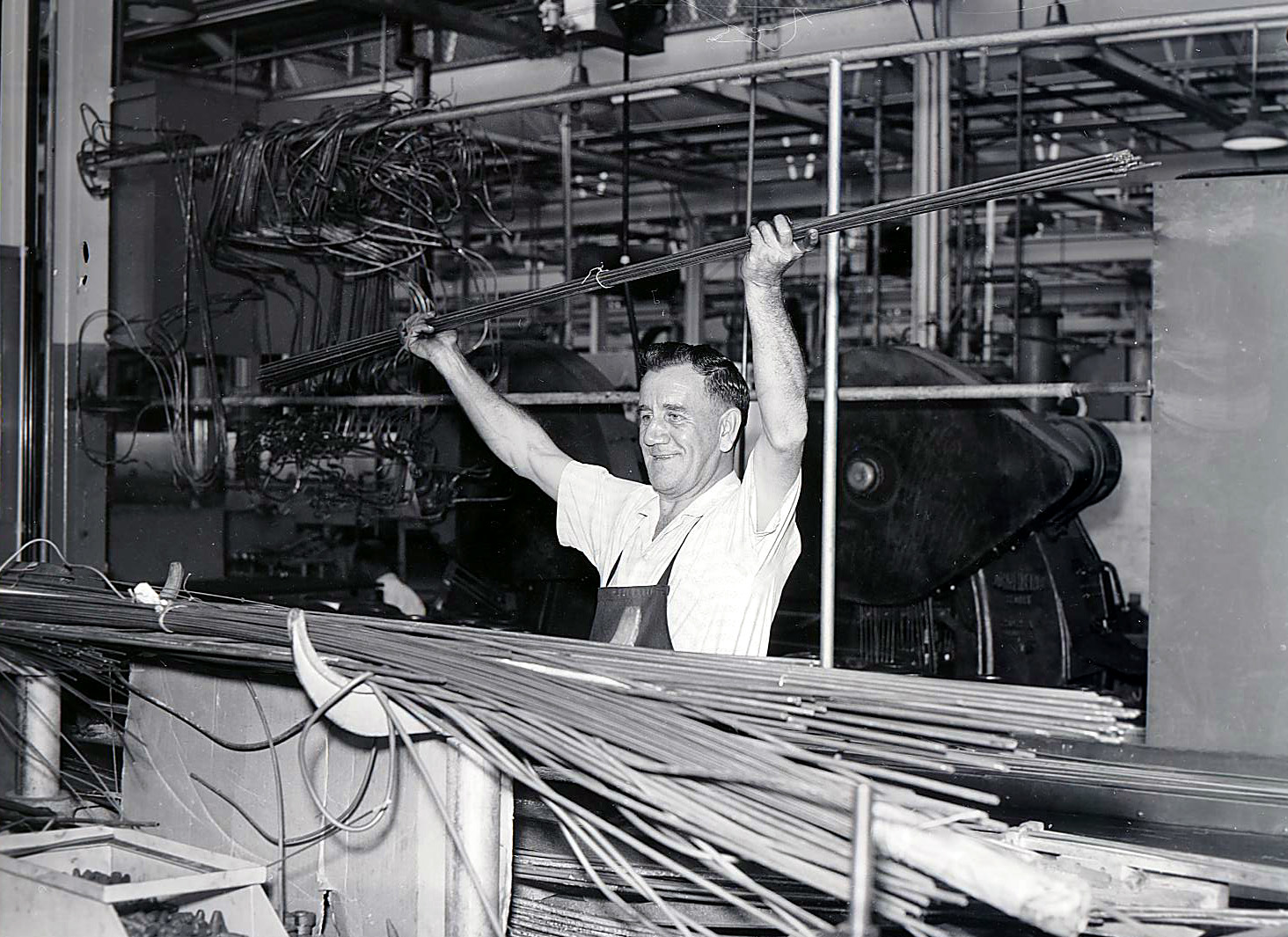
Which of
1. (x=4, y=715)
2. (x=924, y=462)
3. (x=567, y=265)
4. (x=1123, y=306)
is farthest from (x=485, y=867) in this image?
(x=1123, y=306)

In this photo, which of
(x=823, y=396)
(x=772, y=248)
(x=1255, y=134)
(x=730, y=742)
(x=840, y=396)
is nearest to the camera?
(x=730, y=742)

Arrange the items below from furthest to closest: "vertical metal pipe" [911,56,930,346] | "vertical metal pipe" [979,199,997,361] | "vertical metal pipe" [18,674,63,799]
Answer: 1. "vertical metal pipe" [979,199,997,361]
2. "vertical metal pipe" [911,56,930,346]
3. "vertical metal pipe" [18,674,63,799]

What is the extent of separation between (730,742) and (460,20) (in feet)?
14.0

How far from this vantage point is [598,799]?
2.47 metres

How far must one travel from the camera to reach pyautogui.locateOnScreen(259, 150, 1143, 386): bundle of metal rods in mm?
1864

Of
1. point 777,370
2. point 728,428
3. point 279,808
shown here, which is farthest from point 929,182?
point 279,808

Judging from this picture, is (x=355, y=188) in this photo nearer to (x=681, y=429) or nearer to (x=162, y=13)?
(x=681, y=429)

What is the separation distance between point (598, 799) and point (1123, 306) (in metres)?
12.5

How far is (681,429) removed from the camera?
265 centimetres

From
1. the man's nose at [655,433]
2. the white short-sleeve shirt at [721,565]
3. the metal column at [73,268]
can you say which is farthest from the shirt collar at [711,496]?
the metal column at [73,268]

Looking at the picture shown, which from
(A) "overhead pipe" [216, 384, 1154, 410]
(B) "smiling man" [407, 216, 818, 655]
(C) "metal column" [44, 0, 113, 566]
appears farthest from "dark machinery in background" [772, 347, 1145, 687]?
(C) "metal column" [44, 0, 113, 566]

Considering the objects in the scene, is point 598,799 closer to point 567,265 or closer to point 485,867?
point 485,867

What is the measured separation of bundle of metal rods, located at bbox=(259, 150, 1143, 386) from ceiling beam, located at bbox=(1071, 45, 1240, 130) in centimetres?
398

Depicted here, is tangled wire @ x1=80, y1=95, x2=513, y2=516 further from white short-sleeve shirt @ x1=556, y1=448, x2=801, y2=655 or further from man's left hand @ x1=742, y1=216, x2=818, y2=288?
man's left hand @ x1=742, y1=216, x2=818, y2=288
